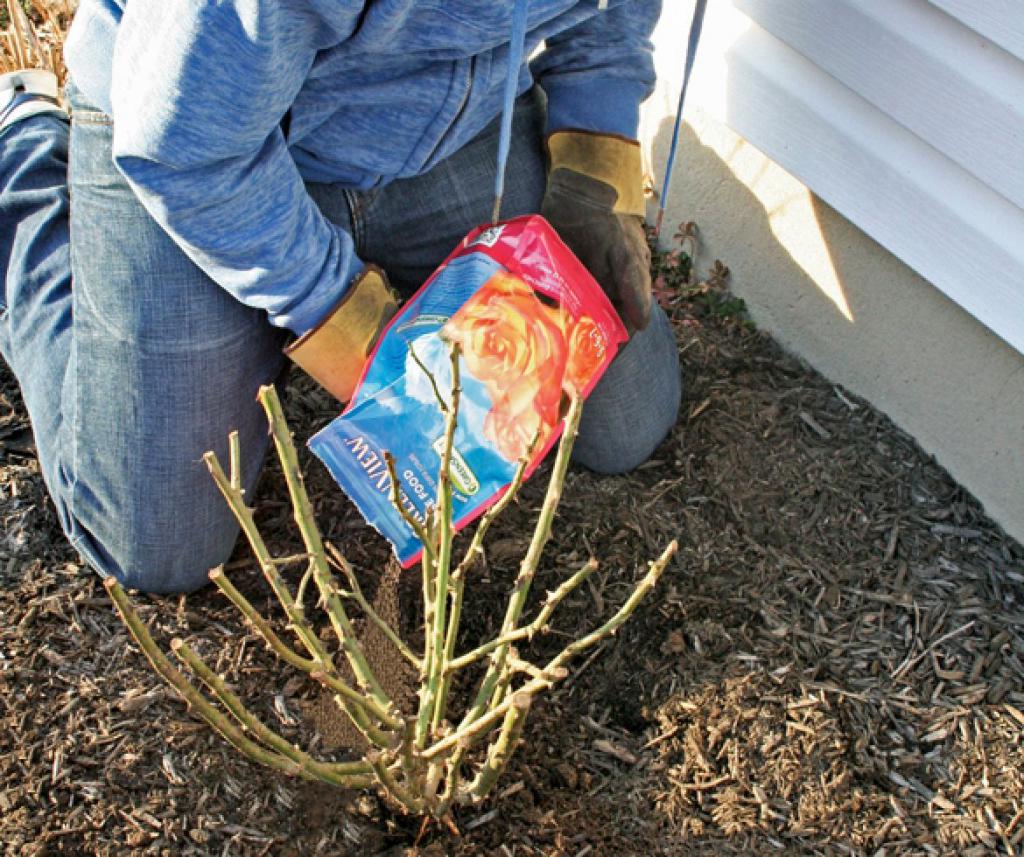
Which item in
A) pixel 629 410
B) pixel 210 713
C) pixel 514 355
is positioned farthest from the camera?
pixel 629 410

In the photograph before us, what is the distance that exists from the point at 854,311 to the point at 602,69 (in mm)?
678

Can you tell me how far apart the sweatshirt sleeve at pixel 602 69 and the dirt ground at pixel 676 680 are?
0.60 metres

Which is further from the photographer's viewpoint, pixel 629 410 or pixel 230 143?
pixel 629 410

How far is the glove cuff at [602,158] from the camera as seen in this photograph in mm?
1890

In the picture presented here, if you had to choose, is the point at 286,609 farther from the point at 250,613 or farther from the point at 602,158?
the point at 602,158

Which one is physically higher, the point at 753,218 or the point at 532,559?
the point at 532,559

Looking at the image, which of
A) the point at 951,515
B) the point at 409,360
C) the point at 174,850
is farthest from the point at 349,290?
the point at 951,515

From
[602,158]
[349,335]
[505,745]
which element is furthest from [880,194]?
[505,745]

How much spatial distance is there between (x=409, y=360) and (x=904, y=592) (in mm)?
982

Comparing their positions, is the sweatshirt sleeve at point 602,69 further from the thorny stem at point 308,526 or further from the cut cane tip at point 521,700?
the cut cane tip at point 521,700

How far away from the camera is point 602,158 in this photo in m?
1.89

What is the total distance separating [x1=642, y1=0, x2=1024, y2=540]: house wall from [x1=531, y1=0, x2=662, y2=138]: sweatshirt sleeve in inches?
10.8

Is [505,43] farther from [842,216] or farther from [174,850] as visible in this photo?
[174,850]

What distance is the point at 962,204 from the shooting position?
1.83 m
